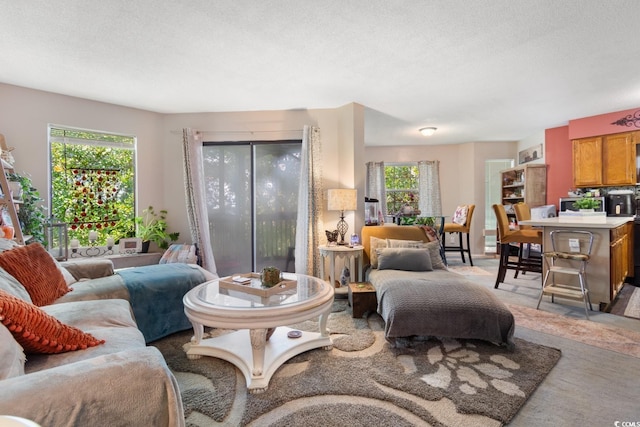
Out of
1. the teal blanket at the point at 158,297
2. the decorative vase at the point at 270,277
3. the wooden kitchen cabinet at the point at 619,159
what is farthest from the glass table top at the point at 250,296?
the wooden kitchen cabinet at the point at 619,159

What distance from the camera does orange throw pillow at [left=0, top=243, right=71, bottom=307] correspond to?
5.45 feet

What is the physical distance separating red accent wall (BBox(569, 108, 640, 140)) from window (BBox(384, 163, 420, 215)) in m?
2.68

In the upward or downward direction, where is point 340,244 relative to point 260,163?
downward

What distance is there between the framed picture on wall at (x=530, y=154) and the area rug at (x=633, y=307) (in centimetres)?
277

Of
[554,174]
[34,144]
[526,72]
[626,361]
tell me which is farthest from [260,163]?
[554,174]

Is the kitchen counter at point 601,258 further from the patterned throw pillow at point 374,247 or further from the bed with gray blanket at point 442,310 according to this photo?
the patterned throw pillow at point 374,247

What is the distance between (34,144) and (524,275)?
21.5 ft

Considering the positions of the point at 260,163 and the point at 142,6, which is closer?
the point at 142,6

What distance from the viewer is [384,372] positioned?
1825 millimetres

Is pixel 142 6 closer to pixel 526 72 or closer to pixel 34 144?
pixel 34 144

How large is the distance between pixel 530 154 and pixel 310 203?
457 cm

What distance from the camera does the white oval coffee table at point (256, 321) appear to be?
1.65 metres

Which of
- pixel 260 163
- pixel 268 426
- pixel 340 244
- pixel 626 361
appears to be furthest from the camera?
pixel 260 163

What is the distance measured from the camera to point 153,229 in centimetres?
392
